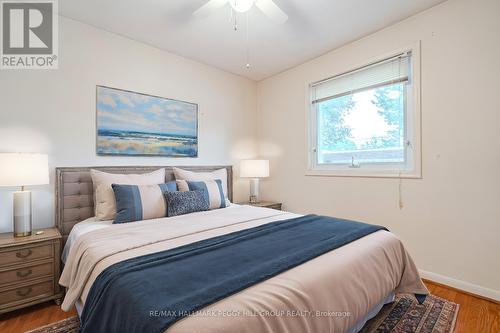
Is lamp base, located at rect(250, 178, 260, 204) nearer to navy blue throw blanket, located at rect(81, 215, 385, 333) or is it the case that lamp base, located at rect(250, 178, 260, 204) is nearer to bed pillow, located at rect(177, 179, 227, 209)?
bed pillow, located at rect(177, 179, 227, 209)

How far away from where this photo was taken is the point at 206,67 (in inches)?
137

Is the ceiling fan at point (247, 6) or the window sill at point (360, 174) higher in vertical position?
the ceiling fan at point (247, 6)

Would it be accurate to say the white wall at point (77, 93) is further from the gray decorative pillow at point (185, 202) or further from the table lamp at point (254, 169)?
the gray decorative pillow at point (185, 202)

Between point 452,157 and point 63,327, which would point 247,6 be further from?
point 63,327

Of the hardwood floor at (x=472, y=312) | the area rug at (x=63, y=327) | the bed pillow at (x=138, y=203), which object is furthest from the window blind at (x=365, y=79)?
the area rug at (x=63, y=327)

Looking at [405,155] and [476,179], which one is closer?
[476,179]

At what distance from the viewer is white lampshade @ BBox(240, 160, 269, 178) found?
351 centimetres

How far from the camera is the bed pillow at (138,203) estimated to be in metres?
2.15

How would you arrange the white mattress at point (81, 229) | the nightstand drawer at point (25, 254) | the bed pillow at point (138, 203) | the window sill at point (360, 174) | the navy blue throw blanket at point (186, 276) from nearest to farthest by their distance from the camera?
the navy blue throw blanket at point (186, 276), the nightstand drawer at point (25, 254), the white mattress at point (81, 229), the bed pillow at point (138, 203), the window sill at point (360, 174)

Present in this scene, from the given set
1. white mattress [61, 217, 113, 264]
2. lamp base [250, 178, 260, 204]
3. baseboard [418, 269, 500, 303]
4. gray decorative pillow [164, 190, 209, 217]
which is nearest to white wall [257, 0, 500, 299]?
baseboard [418, 269, 500, 303]

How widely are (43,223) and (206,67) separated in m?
2.66

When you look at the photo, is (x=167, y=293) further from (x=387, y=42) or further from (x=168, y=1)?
(x=387, y=42)

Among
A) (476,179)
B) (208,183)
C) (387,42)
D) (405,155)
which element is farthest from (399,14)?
(208,183)

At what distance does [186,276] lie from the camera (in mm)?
1085
